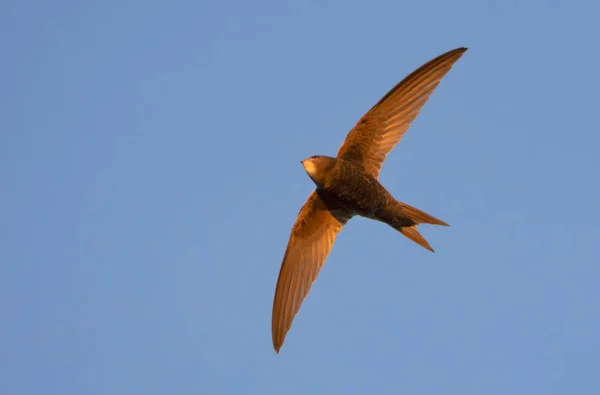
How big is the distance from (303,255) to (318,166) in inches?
30.3

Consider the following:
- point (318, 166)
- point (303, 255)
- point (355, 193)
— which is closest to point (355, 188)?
point (355, 193)

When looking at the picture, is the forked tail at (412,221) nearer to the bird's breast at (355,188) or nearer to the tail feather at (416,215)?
the tail feather at (416,215)

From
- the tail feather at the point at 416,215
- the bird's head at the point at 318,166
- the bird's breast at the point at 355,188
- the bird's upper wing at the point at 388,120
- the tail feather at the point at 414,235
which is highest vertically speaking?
the bird's upper wing at the point at 388,120

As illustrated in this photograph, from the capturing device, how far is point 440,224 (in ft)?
22.7

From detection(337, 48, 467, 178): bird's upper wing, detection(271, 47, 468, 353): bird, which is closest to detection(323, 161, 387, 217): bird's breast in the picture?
detection(271, 47, 468, 353): bird

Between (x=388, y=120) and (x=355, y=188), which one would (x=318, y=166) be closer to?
(x=355, y=188)

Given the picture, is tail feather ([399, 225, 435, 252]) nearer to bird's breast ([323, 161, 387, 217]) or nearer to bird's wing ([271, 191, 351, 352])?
bird's breast ([323, 161, 387, 217])

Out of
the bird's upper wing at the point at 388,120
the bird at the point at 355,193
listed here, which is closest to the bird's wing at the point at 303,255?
the bird at the point at 355,193

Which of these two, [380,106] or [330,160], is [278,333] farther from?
[380,106]

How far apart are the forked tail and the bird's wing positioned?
408 mm

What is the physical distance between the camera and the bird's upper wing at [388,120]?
6.93 metres

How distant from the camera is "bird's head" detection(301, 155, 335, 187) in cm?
677

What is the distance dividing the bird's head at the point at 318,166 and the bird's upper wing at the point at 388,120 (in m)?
0.24

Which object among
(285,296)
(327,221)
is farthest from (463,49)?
(285,296)
